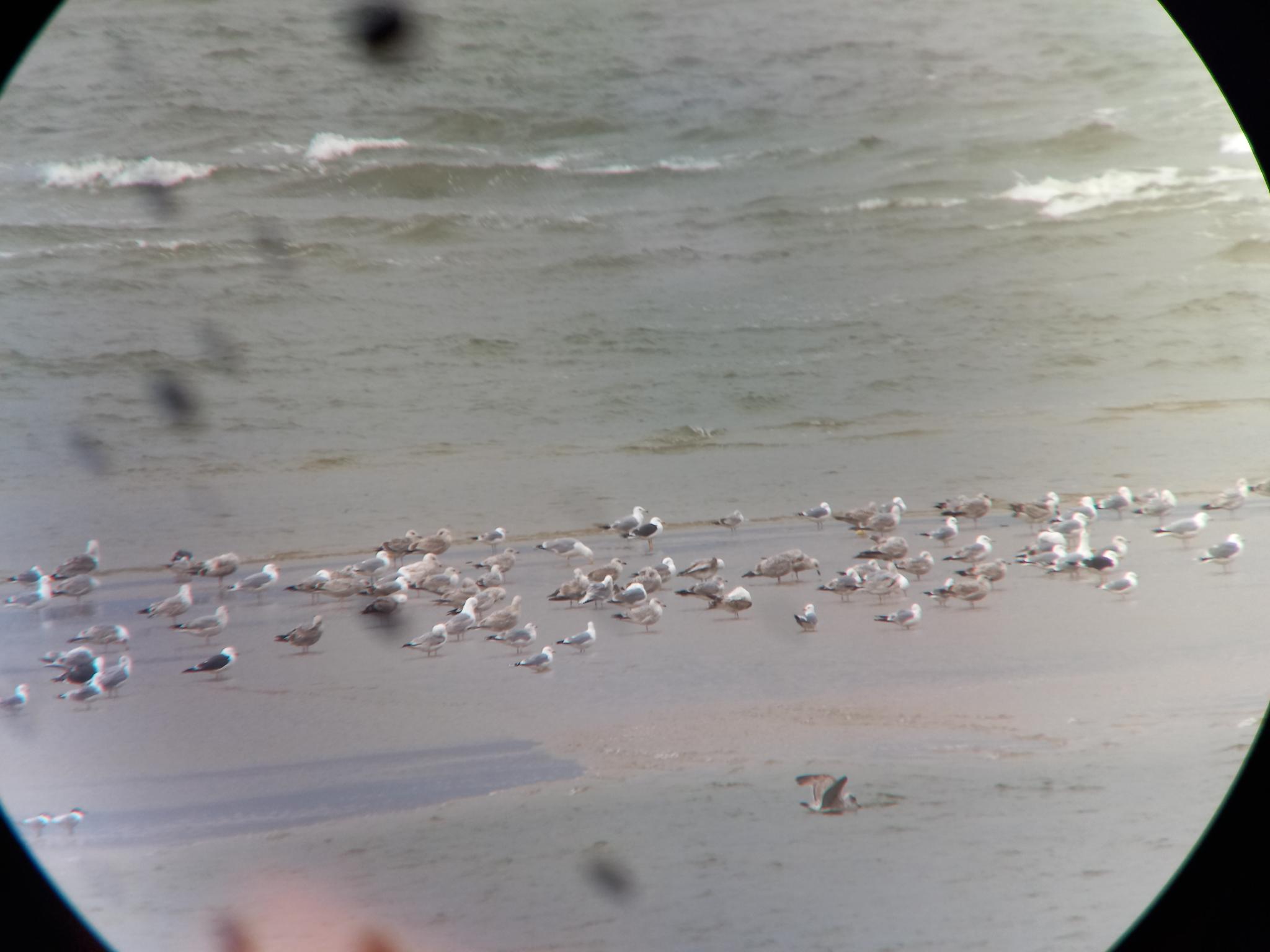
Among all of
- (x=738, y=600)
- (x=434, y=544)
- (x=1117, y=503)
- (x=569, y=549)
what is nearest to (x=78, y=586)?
(x=434, y=544)

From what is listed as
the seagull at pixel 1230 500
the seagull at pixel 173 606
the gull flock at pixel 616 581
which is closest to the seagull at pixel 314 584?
the gull flock at pixel 616 581

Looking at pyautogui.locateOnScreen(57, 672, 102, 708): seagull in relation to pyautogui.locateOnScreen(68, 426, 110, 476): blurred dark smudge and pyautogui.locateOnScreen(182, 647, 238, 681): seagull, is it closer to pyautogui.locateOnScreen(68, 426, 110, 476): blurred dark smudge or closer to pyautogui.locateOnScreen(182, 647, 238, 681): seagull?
pyautogui.locateOnScreen(182, 647, 238, 681): seagull

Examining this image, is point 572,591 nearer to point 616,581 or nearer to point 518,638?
point 616,581

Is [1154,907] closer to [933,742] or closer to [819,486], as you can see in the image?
[933,742]

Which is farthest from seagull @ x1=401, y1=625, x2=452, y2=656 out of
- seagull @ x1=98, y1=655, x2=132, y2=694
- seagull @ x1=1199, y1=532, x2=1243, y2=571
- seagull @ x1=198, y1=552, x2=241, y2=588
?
seagull @ x1=1199, y1=532, x2=1243, y2=571

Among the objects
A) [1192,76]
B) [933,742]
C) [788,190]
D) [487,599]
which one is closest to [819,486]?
[487,599]

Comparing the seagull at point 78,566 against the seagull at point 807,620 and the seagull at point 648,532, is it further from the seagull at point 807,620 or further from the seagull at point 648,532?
the seagull at point 807,620
